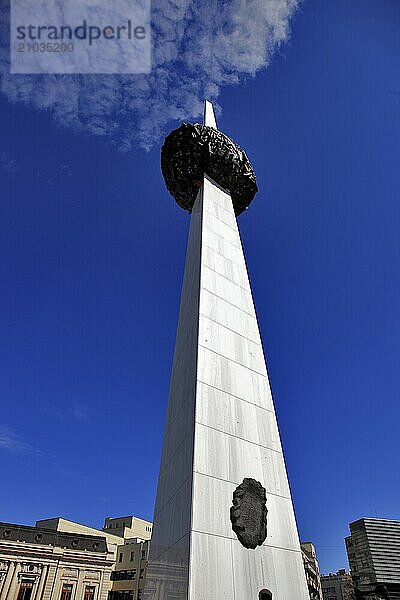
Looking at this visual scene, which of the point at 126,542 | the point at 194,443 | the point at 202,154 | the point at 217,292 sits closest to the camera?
the point at 194,443

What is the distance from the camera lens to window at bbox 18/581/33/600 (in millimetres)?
40531

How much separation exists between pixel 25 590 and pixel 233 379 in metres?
42.9

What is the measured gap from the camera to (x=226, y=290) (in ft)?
50.6

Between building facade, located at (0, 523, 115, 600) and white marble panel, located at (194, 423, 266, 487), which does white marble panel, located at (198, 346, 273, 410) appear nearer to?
white marble panel, located at (194, 423, 266, 487)

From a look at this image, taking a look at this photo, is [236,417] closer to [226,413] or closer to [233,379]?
[226,413]

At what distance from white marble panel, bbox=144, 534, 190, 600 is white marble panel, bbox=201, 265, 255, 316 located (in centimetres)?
807

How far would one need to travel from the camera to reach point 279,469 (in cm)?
1174

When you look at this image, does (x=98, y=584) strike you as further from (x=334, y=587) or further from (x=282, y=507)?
(x=334, y=587)

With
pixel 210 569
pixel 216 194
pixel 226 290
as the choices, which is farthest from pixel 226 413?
pixel 216 194

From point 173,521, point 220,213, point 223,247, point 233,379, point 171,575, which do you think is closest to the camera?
point 171,575

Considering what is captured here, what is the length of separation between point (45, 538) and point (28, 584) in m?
4.26

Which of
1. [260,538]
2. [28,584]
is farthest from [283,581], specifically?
[28,584]

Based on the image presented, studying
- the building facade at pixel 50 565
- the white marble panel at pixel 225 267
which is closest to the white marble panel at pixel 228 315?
the white marble panel at pixel 225 267

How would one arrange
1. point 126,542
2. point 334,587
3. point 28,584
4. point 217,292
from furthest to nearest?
1. point 334,587
2. point 126,542
3. point 28,584
4. point 217,292
